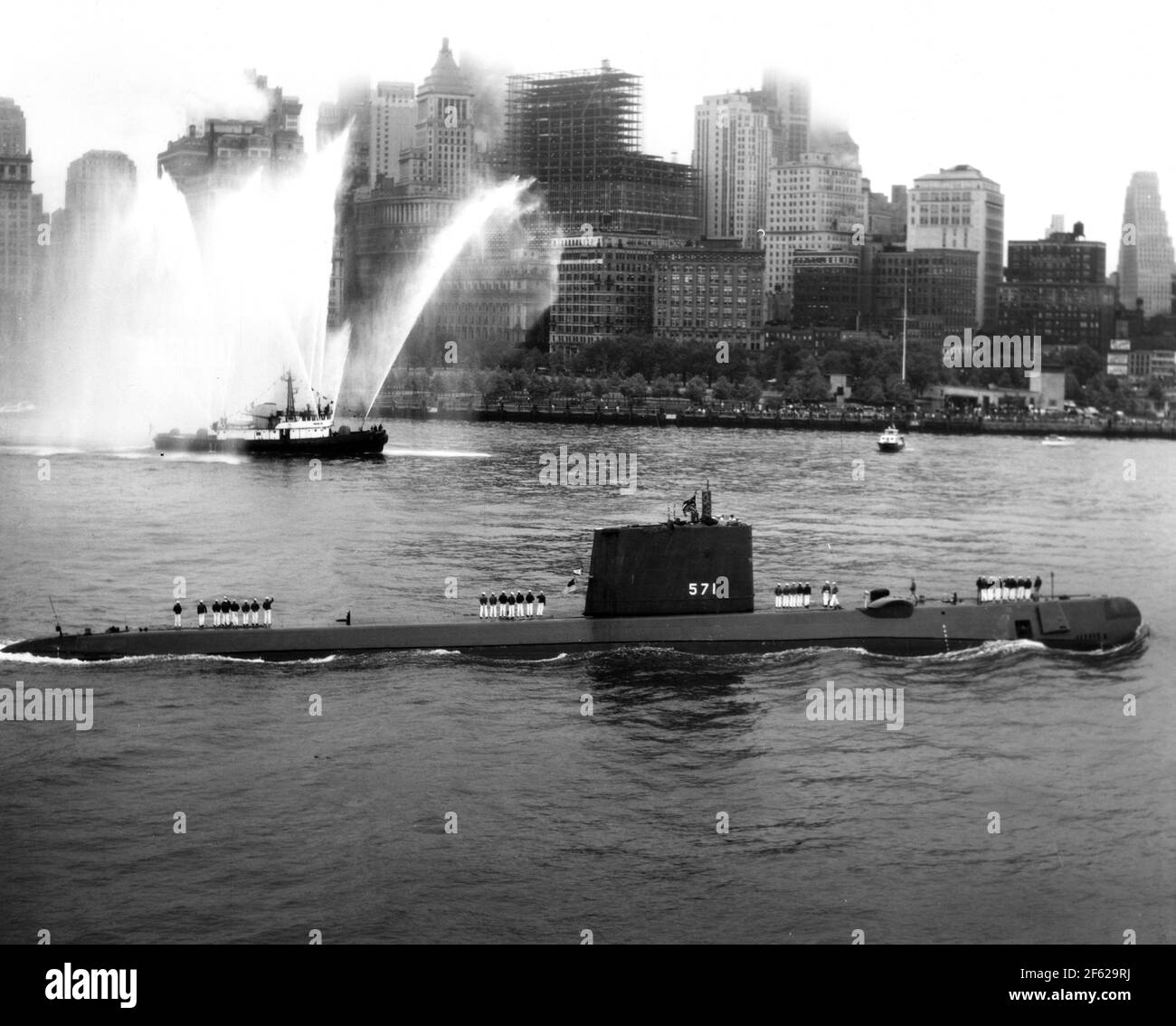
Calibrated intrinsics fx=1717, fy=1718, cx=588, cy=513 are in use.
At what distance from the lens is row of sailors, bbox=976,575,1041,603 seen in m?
37.8

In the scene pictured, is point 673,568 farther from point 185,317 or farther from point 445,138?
point 445,138

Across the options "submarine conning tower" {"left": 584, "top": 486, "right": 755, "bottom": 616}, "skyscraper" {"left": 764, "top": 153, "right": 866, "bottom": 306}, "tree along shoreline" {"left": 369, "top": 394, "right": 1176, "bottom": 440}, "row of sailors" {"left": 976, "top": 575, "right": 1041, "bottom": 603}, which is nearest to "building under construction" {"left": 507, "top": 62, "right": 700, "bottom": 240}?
"skyscraper" {"left": 764, "top": 153, "right": 866, "bottom": 306}

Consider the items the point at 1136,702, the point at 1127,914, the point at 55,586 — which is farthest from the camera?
the point at 55,586

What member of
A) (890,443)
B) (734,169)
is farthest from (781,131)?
(890,443)

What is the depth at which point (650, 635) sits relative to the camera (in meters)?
34.8

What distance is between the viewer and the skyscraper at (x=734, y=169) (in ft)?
607

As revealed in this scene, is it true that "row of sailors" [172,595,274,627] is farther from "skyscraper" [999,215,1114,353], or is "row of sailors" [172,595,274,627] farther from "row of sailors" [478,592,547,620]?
"skyscraper" [999,215,1114,353]

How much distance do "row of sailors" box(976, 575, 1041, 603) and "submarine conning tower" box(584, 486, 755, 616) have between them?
5.80 meters

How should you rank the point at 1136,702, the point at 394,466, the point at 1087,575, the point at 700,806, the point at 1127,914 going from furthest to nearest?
the point at 394,466 → the point at 1087,575 → the point at 1136,702 → the point at 700,806 → the point at 1127,914

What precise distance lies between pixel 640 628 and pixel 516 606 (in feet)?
10.7

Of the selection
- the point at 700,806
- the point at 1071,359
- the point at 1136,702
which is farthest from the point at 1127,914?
the point at 1071,359
